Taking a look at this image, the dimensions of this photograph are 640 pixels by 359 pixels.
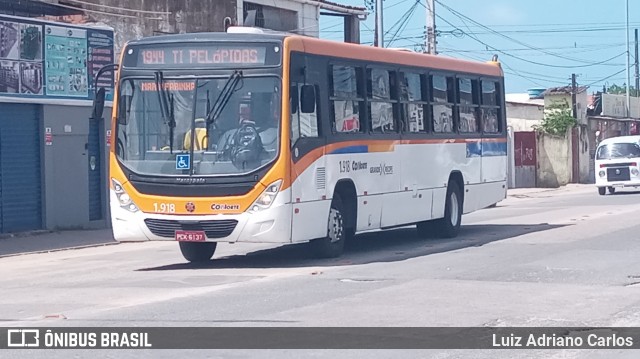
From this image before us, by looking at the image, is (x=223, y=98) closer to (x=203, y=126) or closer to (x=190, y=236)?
(x=203, y=126)

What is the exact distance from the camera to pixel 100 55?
87.2ft

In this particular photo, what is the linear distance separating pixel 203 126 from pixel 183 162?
1.87ft

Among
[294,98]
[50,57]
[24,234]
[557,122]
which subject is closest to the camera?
[294,98]

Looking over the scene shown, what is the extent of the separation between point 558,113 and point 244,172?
3807 cm

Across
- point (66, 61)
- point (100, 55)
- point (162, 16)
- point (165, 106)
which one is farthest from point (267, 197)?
point (162, 16)

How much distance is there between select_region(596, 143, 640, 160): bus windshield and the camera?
39938mm

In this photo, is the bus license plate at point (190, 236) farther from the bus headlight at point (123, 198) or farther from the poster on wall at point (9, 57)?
the poster on wall at point (9, 57)

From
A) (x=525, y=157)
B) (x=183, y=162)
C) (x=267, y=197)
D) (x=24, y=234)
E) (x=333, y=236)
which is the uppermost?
(x=183, y=162)

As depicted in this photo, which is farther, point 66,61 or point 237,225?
point 66,61

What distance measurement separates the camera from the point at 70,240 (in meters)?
23.5

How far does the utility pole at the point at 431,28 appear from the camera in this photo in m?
38.1

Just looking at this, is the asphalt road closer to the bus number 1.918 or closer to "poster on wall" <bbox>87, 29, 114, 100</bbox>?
the bus number 1.918

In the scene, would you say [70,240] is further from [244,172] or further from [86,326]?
[86,326]

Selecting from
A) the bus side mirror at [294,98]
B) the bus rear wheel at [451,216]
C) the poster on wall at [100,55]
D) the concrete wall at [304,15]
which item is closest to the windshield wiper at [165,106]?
the bus side mirror at [294,98]
